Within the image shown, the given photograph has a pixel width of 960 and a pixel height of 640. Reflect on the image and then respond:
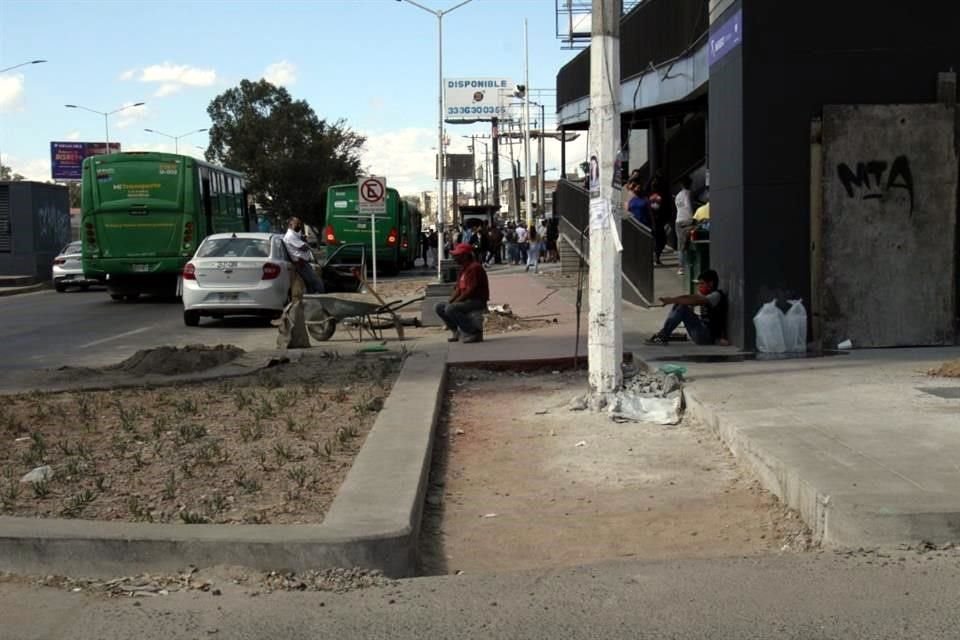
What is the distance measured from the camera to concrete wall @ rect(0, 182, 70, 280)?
37.2 meters

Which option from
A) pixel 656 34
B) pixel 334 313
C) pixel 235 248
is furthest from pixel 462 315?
pixel 656 34

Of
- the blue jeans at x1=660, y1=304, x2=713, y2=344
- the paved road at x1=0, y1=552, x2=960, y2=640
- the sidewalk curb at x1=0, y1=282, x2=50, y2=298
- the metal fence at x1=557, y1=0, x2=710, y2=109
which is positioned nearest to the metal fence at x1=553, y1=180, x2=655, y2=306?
the blue jeans at x1=660, y1=304, x2=713, y2=344

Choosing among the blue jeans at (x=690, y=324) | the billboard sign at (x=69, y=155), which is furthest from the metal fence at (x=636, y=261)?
the billboard sign at (x=69, y=155)

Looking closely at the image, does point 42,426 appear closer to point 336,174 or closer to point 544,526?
point 544,526

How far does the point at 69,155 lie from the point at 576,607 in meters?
83.3

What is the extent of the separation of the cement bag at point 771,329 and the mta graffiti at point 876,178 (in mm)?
1440

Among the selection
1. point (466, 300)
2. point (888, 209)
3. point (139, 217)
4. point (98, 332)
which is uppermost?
point (139, 217)

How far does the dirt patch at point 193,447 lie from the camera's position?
5.84 m

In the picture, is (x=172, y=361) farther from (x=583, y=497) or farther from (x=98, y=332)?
(x=98, y=332)

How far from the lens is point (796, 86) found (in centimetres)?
1059

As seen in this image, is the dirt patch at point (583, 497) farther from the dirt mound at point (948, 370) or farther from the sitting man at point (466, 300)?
the sitting man at point (466, 300)

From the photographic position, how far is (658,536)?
18.9 feet

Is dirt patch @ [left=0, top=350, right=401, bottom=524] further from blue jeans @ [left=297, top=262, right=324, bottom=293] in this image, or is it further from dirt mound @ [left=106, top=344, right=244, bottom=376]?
blue jeans @ [left=297, top=262, right=324, bottom=293]

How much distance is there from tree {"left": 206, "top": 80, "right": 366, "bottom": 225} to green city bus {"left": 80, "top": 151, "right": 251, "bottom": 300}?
3959cm
